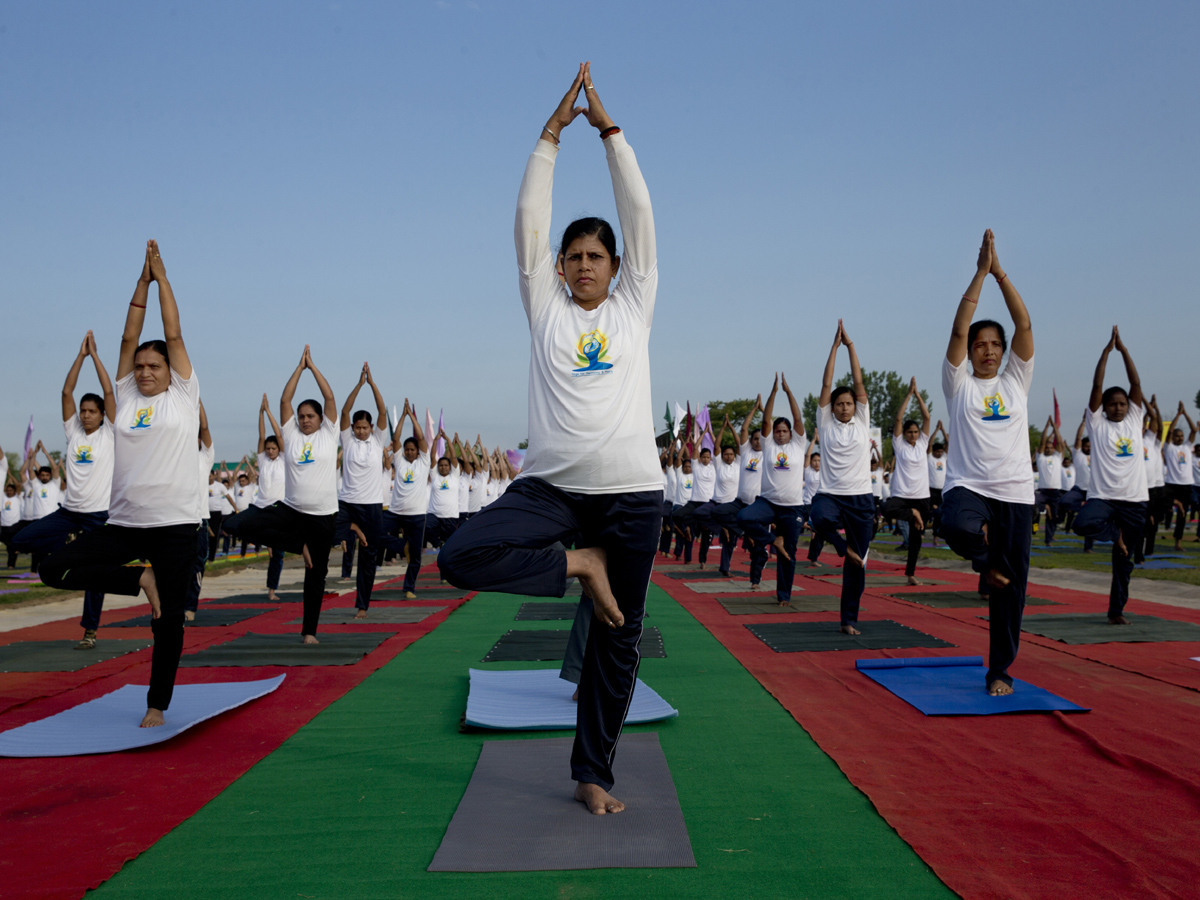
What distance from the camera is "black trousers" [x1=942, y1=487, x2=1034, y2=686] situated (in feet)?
15.8

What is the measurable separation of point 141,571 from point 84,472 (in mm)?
4079

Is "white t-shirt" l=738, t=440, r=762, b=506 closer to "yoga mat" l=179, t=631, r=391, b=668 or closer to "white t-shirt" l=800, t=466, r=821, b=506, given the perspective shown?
"white t-shirt" l=800, t=466, r=821, b=506

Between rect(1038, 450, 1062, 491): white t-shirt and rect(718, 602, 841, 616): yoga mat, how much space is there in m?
10.4

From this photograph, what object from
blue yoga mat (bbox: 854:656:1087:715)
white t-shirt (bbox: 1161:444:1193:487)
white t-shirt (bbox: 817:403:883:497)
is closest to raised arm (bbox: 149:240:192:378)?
blue yoga mat (bbox: 854:656:1087:715)

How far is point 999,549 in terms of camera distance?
4.94 m

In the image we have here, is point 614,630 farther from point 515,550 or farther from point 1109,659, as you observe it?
point 1109,659

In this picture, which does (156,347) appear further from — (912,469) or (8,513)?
(8,513)

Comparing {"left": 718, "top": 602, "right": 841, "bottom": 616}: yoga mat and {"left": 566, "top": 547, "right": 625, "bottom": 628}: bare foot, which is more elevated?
{"left": 566, "top": 547, "right": 625, "bottom": 628}: bare foot

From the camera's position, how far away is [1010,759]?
3.61 m

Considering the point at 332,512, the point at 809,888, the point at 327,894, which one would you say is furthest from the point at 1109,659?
the point at 332,512

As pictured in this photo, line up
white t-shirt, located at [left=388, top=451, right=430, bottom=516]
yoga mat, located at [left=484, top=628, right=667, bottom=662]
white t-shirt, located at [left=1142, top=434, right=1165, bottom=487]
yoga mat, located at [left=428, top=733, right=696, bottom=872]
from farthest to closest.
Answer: white t-shirt, located at [left=388, top=451, right=430, bottom=516], white t-shirt, located at [left=1142, top=434, right=1165, bottom=487], yoga mat, located at [left=484, top=628, right=667, bottom=662], yoga mat, located at [left=428, top=733, right=696, bottom=872]

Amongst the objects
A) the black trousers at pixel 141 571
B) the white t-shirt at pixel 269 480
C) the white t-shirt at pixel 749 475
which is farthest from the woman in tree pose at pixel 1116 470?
the white t-shirt at pixel 269 480

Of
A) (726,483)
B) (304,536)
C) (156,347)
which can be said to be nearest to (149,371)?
(156,347)

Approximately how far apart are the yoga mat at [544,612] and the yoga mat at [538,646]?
0.95 m
